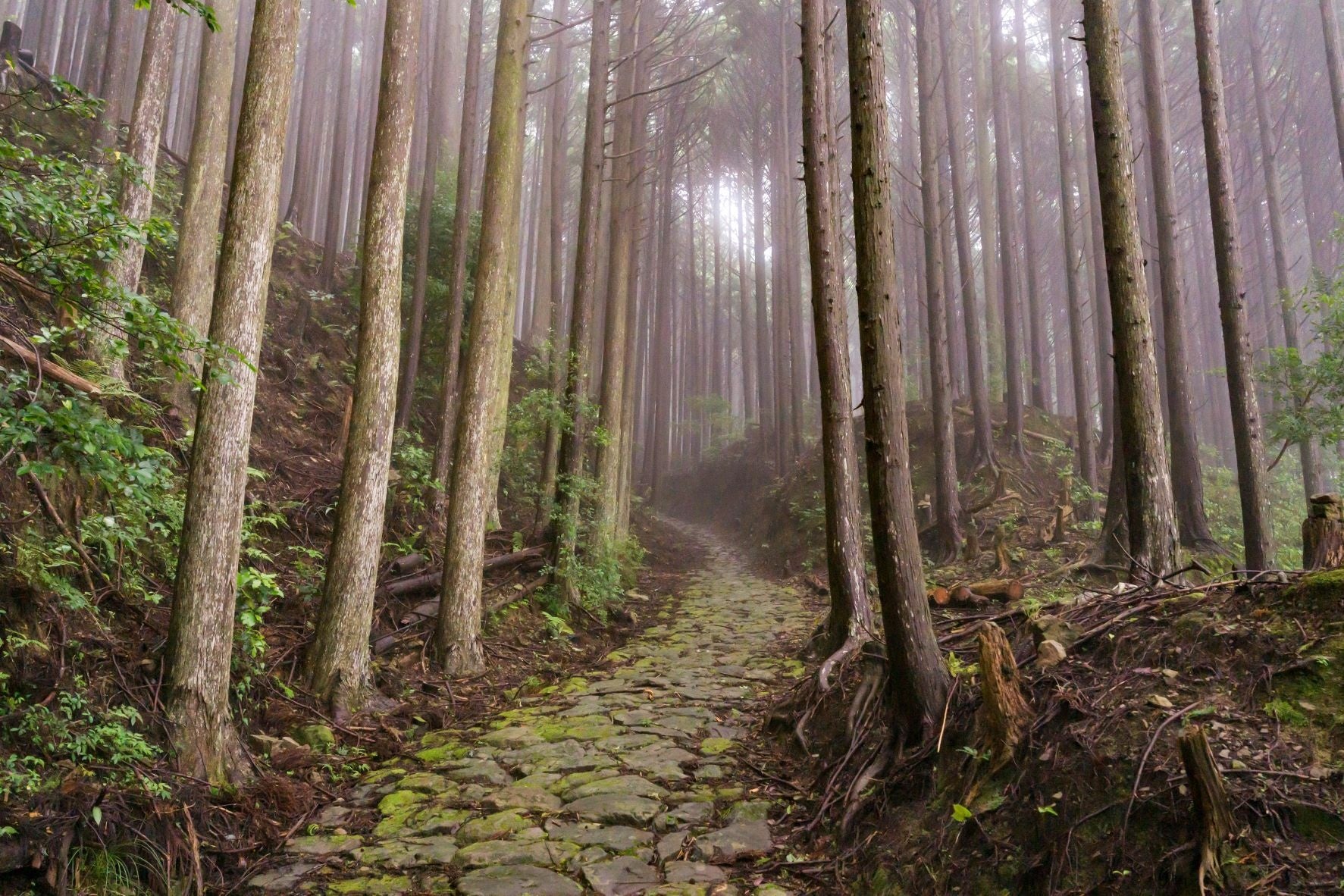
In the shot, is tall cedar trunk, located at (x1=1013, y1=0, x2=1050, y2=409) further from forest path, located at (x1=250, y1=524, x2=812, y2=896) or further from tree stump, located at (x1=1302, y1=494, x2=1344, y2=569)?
tree stump, located at (x1=1302, y1=494, x2=1344, y2=569)

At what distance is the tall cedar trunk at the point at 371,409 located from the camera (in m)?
6.34

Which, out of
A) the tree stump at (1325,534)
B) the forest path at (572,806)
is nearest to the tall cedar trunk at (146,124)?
the forest path at (572,806)

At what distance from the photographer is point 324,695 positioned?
6.20 meters

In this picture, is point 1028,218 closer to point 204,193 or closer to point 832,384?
point 832,384

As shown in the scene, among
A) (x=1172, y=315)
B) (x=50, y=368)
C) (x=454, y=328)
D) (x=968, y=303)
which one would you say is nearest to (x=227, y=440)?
(x=50, y=368)

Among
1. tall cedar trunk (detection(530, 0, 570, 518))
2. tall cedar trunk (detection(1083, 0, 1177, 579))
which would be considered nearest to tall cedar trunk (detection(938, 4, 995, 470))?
tall cedar trunk (detection(530, 0, 570, 518))

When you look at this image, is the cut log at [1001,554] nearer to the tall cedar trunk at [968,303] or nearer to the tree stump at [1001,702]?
the tall cedar trunk at [968,303]

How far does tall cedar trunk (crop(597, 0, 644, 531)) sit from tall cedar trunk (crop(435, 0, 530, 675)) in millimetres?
2654

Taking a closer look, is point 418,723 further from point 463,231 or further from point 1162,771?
point 463,231

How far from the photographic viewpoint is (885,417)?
4.69 meters

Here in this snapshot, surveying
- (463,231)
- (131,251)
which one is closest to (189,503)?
(131,251)

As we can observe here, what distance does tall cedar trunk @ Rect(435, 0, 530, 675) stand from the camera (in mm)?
7859

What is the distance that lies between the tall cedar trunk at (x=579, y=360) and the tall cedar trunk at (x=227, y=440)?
5482 mm

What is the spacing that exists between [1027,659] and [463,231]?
10.7 m
